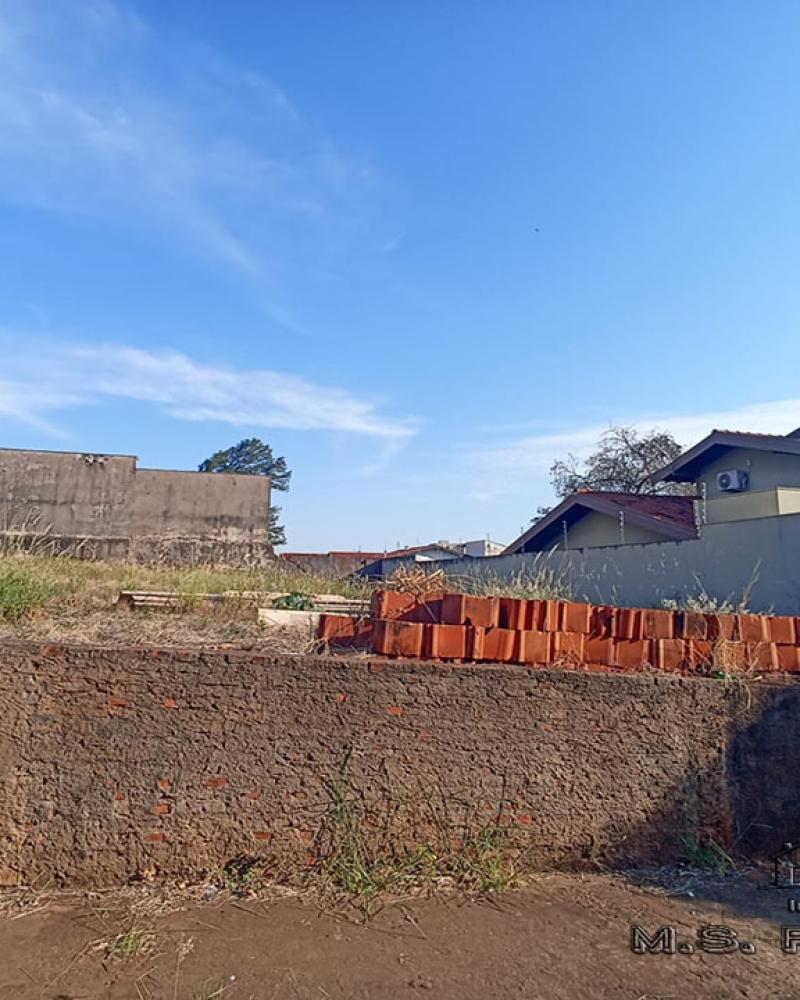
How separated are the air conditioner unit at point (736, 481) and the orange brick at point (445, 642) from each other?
469 inches

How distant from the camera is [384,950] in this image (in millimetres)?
2508

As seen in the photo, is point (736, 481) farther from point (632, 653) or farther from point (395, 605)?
point (395, 605)

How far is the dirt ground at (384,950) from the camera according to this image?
89.7 inches

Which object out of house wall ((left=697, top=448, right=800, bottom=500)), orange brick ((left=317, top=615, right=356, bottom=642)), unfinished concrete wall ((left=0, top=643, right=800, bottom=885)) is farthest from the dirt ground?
house wall ((left=697, top=448, right=800, bottom=500))

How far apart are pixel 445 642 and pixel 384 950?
1.32m

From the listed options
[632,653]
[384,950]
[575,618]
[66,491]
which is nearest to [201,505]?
[66,491]

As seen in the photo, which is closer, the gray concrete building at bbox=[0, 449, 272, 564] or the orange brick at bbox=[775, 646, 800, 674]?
the orange brick at bbox=[775, 646, 800, 674]

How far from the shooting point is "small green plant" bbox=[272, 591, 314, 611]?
4.73 metres

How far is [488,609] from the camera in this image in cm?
351

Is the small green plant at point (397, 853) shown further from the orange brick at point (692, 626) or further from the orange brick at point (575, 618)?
the orange brick at point (692, 626)

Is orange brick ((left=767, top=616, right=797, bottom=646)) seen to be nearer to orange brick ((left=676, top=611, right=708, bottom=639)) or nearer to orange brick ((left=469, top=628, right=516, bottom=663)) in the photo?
orange brick ((left=676, top=611, right=708, bottom=639))

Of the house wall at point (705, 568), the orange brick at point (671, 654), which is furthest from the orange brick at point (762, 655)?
the house wall at point (705, 568)

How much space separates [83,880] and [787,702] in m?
3.43

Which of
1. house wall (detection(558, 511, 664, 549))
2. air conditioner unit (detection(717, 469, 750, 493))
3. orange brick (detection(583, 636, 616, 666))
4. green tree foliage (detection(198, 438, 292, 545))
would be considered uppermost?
green tree foliage (detection(198, 438, 292, 545))
